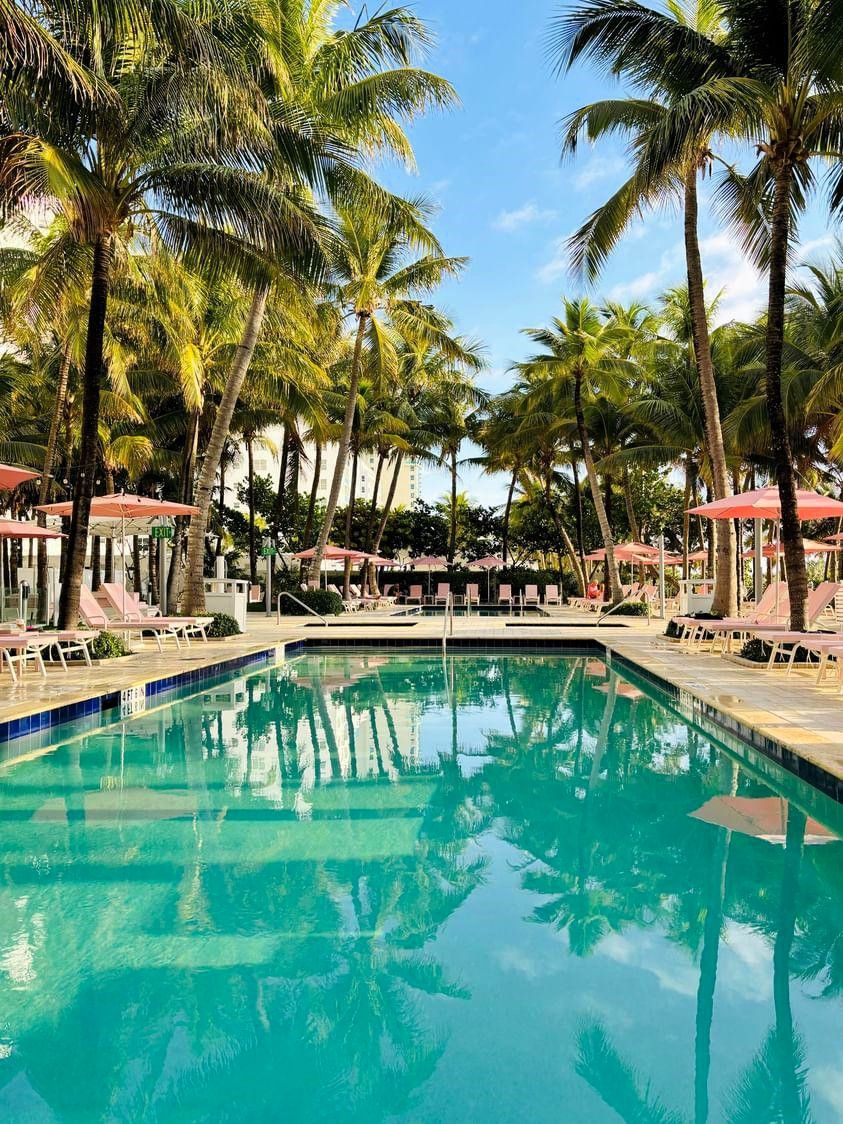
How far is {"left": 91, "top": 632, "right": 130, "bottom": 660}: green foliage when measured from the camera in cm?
1211

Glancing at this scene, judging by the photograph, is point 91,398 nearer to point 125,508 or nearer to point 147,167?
point 147,167

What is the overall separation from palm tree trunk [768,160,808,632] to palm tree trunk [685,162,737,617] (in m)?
2.69

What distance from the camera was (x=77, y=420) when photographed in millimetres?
23984

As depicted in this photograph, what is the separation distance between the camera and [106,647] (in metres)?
12.2

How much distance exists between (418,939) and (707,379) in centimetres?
1223

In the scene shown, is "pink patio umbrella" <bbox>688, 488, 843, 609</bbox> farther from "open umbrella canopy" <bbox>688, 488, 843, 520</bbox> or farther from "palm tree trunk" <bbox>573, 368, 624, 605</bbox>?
"palm tree trunk" <bbox>573, 368, 624, 605</bbox>

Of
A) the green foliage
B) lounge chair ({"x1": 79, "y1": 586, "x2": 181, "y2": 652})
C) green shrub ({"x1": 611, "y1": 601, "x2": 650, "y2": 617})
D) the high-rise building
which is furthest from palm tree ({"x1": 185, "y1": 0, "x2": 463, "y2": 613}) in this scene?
the high-rise building

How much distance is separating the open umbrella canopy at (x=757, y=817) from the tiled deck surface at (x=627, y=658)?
39 centimetres

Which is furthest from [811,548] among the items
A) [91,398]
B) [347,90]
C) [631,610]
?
[91,398]

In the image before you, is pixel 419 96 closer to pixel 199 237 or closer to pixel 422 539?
pixel 199 237

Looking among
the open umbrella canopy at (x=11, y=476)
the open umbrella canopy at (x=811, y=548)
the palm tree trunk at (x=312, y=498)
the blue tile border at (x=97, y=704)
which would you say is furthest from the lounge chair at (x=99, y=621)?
the palm tree trunk at (x=312, y=498)

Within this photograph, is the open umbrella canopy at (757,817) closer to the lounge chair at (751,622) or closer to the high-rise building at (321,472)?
the lounge chair at (751,622)

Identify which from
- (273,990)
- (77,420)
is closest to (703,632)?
(273,990)

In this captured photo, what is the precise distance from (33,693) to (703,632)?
1084 cm
